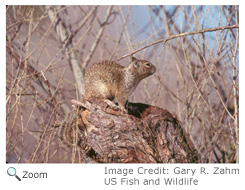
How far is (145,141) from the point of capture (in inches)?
122

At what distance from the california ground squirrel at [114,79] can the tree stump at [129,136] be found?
215 mm

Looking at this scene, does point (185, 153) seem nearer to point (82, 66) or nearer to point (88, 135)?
point (88, 135)

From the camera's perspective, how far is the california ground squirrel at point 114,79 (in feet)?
11.4

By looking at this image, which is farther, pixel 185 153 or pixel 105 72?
pixel 105 72

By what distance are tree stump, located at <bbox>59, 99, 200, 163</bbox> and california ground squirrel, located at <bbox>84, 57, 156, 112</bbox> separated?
22 centimetres

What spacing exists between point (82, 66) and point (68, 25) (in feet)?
→ 2.77

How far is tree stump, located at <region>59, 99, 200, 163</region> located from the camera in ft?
10.2
